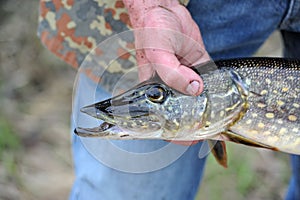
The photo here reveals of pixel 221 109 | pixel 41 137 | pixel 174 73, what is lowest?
pixel 41 137

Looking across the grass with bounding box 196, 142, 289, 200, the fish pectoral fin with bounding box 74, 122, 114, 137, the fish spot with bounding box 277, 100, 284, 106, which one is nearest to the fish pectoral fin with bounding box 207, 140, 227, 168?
the fish spot with bounding box 277, 100, 284, 106

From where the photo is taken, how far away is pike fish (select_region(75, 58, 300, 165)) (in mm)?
1208

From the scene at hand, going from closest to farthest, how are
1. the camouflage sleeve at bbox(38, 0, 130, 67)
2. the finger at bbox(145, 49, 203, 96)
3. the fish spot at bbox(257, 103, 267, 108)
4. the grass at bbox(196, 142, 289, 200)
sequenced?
the finger at bbox(145, 49, 203, 96) → the fish spot at bbox(257, 103, 267, 108) → the camouflage sleeve at bbox(38, 0, 130, 67) → the grass at bbox(196, 142, 289, 200)

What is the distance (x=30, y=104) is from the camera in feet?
9.94

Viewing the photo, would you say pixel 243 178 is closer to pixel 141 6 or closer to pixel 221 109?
pixel 221 109

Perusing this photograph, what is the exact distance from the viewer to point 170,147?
1.50 metres

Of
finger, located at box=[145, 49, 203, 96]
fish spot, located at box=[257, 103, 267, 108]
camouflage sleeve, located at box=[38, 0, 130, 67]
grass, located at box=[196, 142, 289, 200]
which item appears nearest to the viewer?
finger, located at box=[145, 49, 203, 96]

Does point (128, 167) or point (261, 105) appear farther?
point (128, 167)

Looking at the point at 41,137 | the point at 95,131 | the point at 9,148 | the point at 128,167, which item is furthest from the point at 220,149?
the point at 41,137

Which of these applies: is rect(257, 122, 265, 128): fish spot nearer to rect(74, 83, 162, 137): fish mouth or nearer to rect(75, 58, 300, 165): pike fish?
rect(75, 58, 300, 165): pike fish

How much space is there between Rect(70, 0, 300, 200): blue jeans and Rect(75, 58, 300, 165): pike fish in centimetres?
23

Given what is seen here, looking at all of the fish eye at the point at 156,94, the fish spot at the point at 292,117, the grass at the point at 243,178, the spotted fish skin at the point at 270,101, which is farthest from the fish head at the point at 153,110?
the grass at the point at 243,178

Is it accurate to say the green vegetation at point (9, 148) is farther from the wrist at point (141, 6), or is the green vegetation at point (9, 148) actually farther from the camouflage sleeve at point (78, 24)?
the wrist at point (141, 6)

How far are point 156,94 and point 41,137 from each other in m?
1.72
